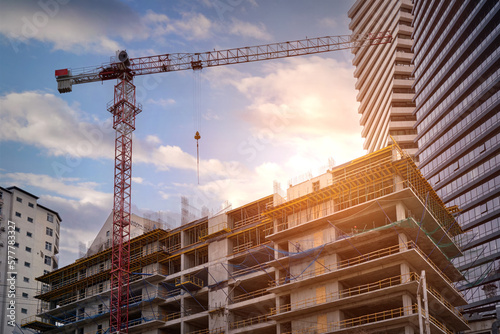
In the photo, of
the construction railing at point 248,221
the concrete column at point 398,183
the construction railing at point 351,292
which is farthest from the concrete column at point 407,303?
the construction railing at point 248,221

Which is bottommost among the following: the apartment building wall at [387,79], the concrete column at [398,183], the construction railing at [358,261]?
the construction railing at [358,261]

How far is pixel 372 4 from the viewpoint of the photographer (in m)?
175

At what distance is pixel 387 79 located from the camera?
155250mm

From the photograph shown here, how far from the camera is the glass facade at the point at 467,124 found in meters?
102

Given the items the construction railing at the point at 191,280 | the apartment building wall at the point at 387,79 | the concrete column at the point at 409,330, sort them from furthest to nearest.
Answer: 1. the apartment building wall at the point at 387,79
2. the construction railing at the point at 191,280
3. the concrete column at the point at 409,330

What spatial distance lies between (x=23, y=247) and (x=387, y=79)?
299 ft

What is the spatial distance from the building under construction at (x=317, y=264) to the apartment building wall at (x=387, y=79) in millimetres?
68649

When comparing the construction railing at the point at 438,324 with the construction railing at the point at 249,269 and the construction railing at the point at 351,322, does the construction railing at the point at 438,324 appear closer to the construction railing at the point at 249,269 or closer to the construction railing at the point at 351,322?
the construction railing at the point at 351,322

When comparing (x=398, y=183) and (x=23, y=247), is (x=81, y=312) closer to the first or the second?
(x=23, y=247)

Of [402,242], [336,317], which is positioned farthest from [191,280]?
[402,242]

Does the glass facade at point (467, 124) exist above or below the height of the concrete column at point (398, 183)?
above

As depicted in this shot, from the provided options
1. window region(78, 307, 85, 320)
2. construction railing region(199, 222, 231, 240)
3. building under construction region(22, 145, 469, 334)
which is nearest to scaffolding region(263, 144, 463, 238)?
building under construction region(22, 145, 469, 334)

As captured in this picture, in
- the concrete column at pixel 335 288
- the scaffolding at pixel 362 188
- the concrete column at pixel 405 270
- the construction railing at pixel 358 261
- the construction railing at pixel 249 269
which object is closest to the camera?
the concrete column at pixel 405 270

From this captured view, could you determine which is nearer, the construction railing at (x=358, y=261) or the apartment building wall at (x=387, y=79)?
the construction railing at (x=358, y=261)
